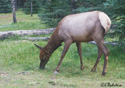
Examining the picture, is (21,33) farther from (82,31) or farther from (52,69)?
(82,31)

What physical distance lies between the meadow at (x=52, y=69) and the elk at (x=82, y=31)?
1.46 feet

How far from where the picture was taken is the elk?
7.95 meters

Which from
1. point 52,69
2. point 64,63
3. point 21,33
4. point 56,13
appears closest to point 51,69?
point 52,69

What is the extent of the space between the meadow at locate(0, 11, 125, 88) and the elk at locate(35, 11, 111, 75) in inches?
17.6

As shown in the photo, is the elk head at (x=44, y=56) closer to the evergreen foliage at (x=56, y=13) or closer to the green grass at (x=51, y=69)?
the green grass at (x=51, y=69)

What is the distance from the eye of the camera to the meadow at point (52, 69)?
22.0 ft

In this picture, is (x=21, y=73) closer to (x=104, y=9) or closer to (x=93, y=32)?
(x=93, y=32)

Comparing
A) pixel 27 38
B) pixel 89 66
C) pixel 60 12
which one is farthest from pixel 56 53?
pixel 60 12

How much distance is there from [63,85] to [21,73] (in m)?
2.01

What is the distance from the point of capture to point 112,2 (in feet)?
31.1

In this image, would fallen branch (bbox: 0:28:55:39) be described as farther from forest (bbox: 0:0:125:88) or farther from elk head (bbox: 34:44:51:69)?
elk head (bbox: 34:44:51:69)

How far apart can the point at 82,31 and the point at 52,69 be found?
1.79 meters

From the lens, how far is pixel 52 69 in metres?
8.89

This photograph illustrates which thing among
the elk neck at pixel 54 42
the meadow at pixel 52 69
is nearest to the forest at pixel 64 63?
the meadow at pixel 52 69
